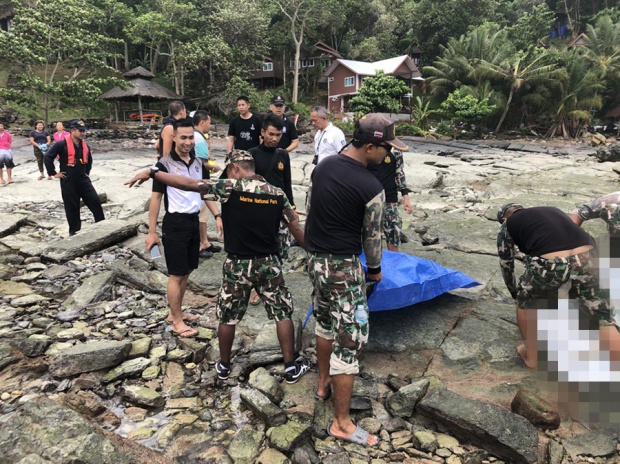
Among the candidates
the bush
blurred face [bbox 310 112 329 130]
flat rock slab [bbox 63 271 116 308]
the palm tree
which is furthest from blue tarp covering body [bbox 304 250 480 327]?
the palm tree

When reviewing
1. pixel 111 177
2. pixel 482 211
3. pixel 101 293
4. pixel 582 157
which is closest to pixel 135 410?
pixel 101 293

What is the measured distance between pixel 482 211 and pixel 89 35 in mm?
21631

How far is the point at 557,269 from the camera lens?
2.94m

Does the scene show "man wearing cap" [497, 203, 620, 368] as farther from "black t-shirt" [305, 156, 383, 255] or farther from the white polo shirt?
the white polo shirt

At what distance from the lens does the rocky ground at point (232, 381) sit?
2439 millimetres

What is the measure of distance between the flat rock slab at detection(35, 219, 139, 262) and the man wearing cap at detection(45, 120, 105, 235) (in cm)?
38

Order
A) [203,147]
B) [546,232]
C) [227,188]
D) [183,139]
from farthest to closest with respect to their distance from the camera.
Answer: [203,147] → [183,139] → [546,232] → [227,188]

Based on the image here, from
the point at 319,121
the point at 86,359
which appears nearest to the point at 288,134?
the point at 319,121

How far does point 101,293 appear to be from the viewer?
4449 millimetres

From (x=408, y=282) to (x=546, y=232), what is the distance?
1.18 metres

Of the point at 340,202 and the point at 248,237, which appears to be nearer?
the point at 340,202

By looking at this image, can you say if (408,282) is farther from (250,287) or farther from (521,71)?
(521,71)

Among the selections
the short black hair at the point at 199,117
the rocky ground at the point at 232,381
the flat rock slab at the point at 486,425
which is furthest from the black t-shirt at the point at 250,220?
the short black hair at the point at 199,117

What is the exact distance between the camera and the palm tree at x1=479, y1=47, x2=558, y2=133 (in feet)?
78.7
